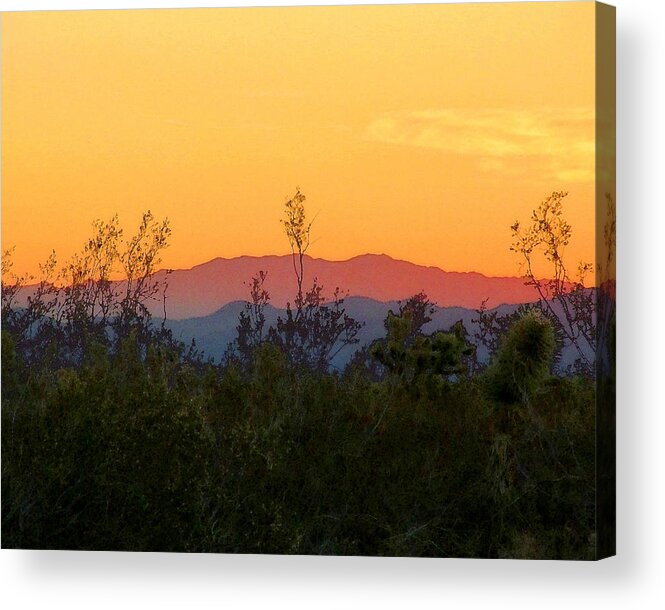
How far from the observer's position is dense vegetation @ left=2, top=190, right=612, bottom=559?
1127 cm

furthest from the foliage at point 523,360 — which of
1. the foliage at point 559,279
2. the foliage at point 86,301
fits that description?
the foliage at point 86,301

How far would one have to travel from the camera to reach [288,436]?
37.9 ft

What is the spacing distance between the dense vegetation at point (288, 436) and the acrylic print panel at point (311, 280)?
16 millimetres

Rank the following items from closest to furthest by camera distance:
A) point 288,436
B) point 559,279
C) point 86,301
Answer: point 559,279, point 288,436, point 86,301

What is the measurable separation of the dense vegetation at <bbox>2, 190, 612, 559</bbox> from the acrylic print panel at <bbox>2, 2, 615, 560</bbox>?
2cm

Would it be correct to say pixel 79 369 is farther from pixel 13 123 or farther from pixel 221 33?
pixel 221 33

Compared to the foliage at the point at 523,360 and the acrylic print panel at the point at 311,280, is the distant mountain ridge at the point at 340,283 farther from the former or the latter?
the foliage at the point at 523,360

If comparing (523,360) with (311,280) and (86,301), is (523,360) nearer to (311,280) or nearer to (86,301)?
(311,280)

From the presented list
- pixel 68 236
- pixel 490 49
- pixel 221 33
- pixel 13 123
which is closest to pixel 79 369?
pixel 68 236

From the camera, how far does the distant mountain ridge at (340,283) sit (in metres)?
11.5

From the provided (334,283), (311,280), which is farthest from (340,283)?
(311,280)

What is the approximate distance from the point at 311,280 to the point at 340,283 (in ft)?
0.70

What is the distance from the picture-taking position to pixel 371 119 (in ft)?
37.6

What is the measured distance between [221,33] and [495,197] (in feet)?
7.54
